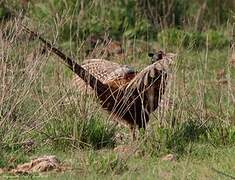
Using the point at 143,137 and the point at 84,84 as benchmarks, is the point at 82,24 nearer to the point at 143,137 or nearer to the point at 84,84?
the point at 84,84

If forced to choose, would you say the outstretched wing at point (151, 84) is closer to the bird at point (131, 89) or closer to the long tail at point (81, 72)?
the bird at point (131, 89)

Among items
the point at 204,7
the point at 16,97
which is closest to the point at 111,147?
the point at 16,97

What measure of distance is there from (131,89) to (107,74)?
532 mm

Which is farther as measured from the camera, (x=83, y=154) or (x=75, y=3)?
(x=75, y=3)

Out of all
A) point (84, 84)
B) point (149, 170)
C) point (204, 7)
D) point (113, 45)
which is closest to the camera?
point (149, 170)

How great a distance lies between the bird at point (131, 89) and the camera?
8.49 m

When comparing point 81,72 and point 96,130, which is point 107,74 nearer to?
point 81,72

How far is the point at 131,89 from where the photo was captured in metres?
8.50

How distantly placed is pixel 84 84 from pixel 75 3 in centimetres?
540

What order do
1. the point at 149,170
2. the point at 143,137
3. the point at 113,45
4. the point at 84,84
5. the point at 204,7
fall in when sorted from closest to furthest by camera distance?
1. the point at 149,170
2. the point at 143,137
3. the point at 84,84
4. the point at 113,45
5. the point at 204,7

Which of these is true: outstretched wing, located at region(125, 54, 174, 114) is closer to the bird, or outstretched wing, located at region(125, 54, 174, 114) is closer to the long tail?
the bird

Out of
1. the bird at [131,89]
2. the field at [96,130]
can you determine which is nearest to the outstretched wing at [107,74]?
the bird at [131,89]

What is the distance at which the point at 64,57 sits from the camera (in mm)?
8352

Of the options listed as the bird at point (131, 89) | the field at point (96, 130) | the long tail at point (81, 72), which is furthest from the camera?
the bird at point (131, 89)
